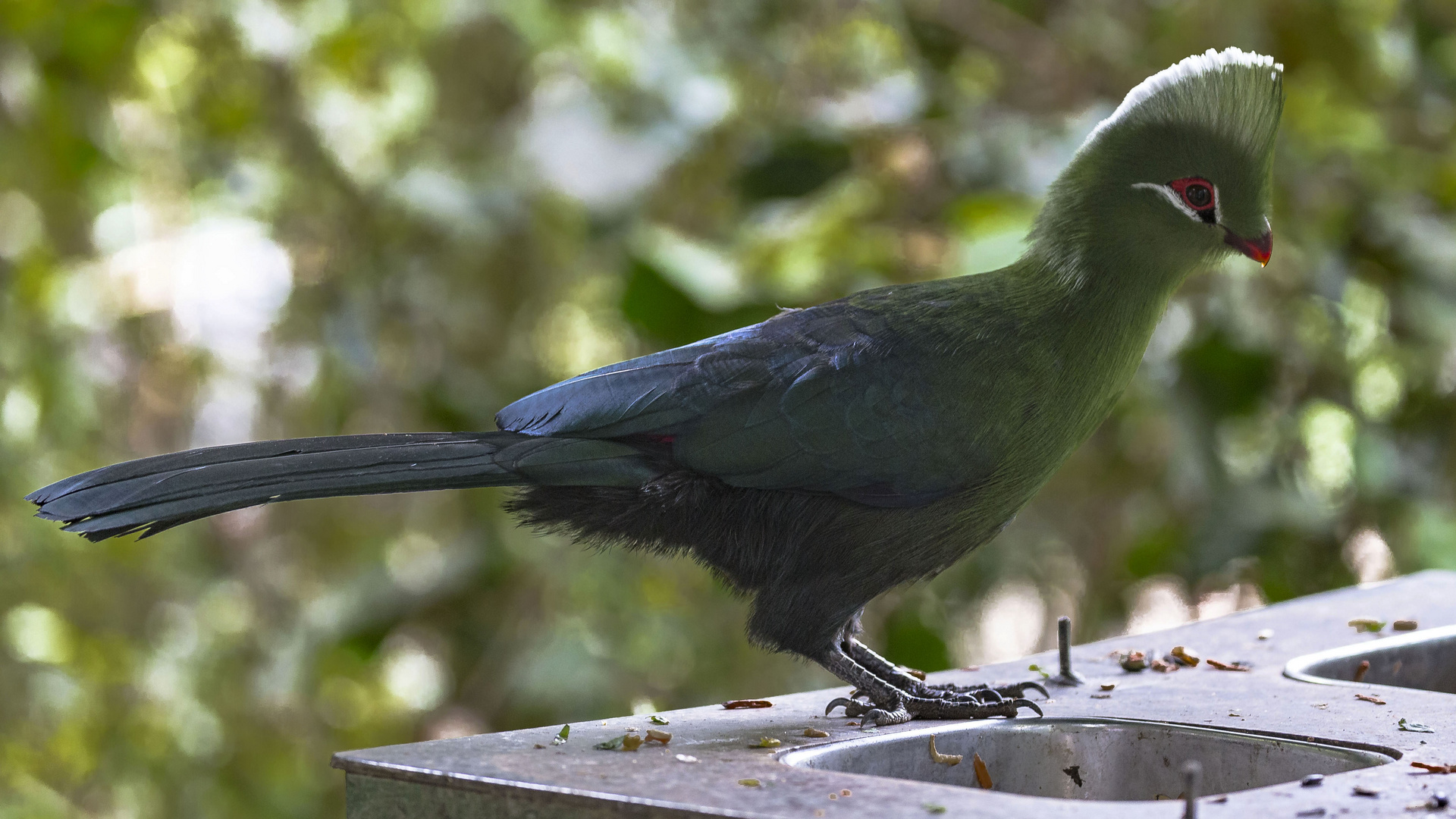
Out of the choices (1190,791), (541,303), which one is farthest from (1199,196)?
(541,303)

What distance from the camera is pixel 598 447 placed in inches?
77.3

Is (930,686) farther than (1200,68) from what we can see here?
Yes

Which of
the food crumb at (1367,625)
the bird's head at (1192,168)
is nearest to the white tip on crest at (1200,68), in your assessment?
the bird's head at (1192,168)

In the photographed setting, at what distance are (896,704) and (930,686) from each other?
141 mm

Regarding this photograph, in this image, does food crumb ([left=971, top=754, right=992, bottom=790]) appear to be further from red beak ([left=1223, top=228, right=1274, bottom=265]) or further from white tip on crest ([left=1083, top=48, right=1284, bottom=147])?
white tip on crest ([left=1083, top=48, right=1284, bottom=147])

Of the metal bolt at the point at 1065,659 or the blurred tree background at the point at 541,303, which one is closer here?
the metal bolt at the point at 1065,659

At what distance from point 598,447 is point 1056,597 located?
3217 mm

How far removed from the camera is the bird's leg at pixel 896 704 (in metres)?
2.02

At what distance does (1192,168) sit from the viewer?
2084mm

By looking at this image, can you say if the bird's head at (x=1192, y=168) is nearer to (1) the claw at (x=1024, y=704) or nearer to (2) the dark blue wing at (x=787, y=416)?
(2) the dark blue wing at (x=787, y=416)

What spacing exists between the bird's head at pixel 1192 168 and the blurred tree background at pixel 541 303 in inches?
34.4

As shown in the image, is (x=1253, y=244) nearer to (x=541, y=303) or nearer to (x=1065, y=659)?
(x=1065, y=659)


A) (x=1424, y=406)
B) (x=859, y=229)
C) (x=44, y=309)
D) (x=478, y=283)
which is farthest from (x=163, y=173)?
(x=1424, y=406)

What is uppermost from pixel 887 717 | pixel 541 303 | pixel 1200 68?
pixel 541 303
